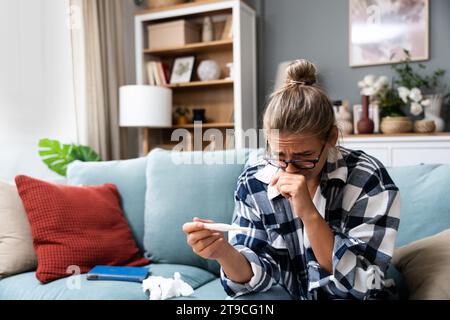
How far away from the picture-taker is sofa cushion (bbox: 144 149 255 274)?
164 centimetres

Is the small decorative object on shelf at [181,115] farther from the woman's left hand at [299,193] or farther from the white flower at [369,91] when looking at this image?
the woman's left hand at [299,193]

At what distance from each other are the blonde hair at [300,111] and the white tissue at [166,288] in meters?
0.68

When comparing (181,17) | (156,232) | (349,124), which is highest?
(181,17)

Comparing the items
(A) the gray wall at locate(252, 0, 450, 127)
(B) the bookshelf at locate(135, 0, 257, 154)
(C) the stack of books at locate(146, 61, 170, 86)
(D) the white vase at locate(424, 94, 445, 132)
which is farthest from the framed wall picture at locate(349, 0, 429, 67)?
(C) the stack of books at locate(146, 61, 170, 86)

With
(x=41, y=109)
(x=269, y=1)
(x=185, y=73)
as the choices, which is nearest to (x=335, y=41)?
(x=269, y=1)

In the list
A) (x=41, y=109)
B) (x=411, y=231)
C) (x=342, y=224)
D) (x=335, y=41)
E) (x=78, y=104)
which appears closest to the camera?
(x=342, y=224)

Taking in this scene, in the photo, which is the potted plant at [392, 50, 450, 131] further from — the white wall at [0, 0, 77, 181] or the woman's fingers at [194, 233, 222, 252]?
the woman's fingers at [194, 233, 222, 252]

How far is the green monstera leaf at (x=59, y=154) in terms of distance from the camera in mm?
2533

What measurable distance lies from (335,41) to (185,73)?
1154mm

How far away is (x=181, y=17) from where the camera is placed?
11.2 feet

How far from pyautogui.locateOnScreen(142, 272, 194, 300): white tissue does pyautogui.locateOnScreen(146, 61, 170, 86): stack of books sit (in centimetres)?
214

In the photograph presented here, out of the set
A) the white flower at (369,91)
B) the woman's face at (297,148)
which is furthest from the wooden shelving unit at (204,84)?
the woman's face at (297,148)

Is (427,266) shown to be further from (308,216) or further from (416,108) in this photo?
(416,108)
